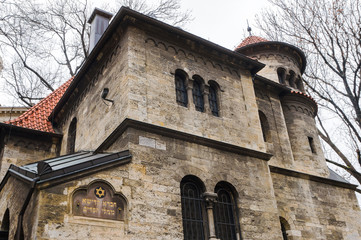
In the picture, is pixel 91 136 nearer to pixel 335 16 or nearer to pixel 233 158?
pixel 233 158

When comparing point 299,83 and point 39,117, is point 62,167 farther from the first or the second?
point 299,83

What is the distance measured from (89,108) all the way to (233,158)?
4708 millimetres

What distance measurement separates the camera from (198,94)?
11344 millimetres

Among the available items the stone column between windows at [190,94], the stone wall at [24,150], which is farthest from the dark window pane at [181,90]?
the stone wall at [24,150]

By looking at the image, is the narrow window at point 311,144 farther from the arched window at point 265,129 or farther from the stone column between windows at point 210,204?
the stone column between windows at point 210,204

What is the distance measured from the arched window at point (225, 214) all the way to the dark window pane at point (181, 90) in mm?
2506

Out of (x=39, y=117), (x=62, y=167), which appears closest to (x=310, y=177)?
(x=62, y=167)

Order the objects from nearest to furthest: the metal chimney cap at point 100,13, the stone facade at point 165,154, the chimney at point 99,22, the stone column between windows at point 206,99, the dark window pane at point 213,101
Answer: the stone facade at point 165,154 < the stone column between windows at point 206,99 < the dark window pane at point 213,101 < the chimney at point 99,22 < the metal chimney cap at point 100,13

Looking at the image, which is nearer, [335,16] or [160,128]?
[160,128]

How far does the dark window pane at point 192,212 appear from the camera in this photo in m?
8.82

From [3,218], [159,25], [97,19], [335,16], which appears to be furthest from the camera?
[97,19]

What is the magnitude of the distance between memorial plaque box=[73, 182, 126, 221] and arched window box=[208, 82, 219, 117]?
4295 mm

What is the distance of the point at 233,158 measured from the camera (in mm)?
10484

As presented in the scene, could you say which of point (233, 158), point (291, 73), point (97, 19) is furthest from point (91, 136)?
point (291, 73)
